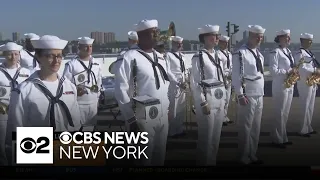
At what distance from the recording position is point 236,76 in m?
3.61

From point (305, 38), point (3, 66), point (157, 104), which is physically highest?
point (305, 38)

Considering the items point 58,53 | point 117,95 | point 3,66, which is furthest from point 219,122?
point 3,66

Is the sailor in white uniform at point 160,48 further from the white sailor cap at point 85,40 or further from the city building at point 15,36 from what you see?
the city building at point 15,36

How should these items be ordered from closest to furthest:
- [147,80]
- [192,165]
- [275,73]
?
[147,80]
[192,165]
[275,73]

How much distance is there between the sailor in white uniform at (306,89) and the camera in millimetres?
3467

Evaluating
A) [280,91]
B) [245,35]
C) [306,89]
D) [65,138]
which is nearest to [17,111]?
[65,138]

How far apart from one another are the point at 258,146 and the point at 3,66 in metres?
2.16

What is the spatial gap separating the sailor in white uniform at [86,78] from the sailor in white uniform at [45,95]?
0.20 meters

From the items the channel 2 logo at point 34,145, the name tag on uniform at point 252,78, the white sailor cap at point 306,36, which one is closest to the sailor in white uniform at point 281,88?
the white sailor cap at point 306,36

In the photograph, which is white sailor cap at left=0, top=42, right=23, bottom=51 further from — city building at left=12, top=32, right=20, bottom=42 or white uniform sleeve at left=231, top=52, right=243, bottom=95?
white uniform sleeve at left=231, top=52, right=243, bottom=95

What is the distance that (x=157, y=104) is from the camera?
125 inches

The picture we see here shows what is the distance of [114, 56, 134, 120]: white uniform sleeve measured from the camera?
3.02 m

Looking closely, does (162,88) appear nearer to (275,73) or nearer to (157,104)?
(157,104)

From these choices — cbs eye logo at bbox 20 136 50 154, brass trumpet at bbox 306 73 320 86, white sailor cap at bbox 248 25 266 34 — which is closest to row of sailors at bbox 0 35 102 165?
cbs eye logo at bbox 20 136 50 154
